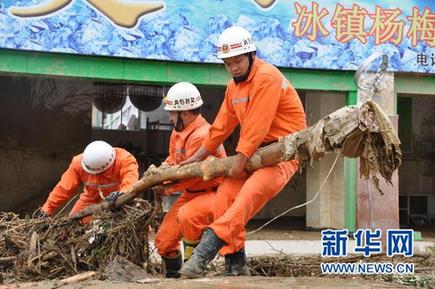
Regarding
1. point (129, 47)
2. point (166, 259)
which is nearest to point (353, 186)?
point (129, 47)

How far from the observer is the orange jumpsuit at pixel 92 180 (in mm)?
6480

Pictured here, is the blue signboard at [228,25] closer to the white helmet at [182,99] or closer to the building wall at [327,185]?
the building wall at [327,185]

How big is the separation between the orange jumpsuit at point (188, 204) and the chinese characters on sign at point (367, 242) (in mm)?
1038

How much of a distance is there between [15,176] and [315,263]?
1142cm

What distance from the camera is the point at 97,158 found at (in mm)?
6387

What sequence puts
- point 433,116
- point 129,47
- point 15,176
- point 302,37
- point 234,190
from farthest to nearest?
point 433,116 → point 15,176 → point 302,37 → point 129,47 → point 234,190

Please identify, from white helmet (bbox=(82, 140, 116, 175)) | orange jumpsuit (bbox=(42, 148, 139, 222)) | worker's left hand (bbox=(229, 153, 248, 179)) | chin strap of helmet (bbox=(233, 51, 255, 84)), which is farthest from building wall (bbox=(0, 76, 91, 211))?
worker's left hand (bbox=(229, 153, 248, 179))

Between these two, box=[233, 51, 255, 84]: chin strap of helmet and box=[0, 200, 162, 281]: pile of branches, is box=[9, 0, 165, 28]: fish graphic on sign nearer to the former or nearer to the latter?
box=[0, 200, 162, 281]: pile of branches

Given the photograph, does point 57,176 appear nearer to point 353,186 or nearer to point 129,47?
point 129,47

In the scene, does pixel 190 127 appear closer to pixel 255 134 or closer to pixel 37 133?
pixel 255 134

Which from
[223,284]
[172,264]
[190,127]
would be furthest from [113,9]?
[223,284]

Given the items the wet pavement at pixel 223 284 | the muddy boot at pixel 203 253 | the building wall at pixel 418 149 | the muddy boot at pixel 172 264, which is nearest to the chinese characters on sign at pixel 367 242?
the wet pavement at pixel 223 284

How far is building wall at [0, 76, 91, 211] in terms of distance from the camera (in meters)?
15.5

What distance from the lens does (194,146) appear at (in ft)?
18.4
